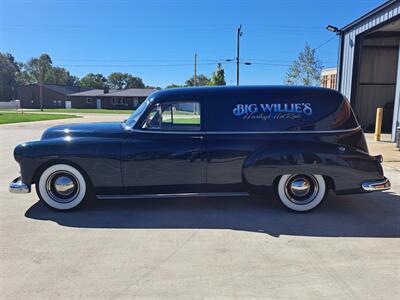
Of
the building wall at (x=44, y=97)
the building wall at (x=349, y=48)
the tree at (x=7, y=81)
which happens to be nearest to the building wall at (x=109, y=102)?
the building wall at (x=44, y=97)

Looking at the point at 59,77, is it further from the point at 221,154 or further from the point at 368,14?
the point at 221,154

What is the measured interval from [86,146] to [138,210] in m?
1.18

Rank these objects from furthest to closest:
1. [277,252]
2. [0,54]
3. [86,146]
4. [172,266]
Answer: [0,54] → [86,146] → [277,252] → [172,266]

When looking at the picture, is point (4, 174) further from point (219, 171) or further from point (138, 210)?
point (219, 171)

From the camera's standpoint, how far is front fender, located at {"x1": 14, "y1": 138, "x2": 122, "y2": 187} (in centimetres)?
451

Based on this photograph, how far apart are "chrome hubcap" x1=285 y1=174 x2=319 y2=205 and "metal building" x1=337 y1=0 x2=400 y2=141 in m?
11.6

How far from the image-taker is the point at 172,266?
10.5ft

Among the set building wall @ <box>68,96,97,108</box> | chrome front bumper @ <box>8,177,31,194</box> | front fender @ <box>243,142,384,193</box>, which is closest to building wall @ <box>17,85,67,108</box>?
building wall @ <box>68,96,97,108</box>

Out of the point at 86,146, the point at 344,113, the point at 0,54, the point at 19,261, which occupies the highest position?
the point at 0,54

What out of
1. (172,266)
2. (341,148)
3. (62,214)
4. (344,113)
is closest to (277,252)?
(172,266)

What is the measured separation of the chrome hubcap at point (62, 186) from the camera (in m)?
4.64

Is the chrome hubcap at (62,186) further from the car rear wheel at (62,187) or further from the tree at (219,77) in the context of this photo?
the tree at (219,77)

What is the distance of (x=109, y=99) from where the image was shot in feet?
204

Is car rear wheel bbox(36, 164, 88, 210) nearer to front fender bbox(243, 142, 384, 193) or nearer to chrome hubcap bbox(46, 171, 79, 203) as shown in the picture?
chrome hubcap bbox(46, 171, 79, 203)
